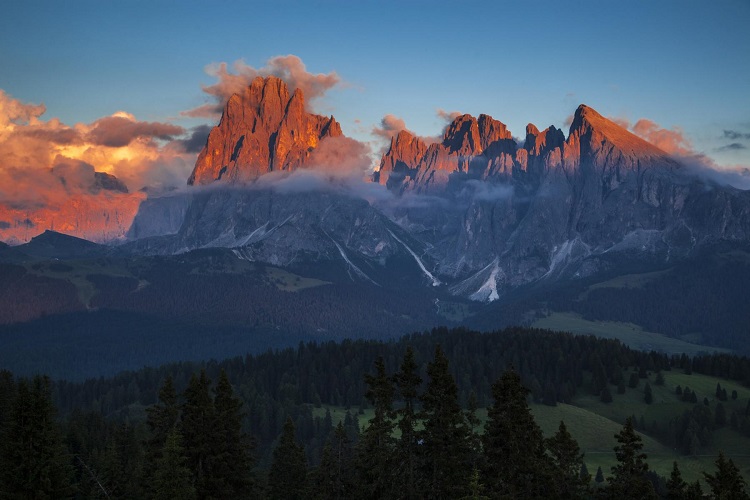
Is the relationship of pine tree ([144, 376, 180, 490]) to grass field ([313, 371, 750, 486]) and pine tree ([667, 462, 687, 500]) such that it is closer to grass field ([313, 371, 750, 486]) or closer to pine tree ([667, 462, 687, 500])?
pine tree ([667, 462, 687, 500])

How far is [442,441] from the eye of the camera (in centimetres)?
5250

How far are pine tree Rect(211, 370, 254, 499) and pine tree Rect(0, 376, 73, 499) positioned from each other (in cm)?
1171

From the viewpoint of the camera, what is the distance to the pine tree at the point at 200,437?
190 feet

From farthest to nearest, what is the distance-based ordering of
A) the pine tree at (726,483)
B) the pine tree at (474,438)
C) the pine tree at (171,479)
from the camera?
the pine tree at (726,483) → the pine tree at (474,438) → the pine tree at (171,479)

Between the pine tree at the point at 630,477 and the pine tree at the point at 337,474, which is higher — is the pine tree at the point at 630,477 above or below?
above

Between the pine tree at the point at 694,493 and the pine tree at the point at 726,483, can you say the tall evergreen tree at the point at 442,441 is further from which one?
the pine tree at the point at 694,493

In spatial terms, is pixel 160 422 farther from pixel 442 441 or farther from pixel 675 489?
pixel 675 489

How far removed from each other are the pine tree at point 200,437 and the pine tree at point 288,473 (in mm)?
20285

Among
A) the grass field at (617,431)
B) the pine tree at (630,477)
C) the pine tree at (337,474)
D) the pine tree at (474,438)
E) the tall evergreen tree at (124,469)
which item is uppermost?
the pine tree at (474,438)

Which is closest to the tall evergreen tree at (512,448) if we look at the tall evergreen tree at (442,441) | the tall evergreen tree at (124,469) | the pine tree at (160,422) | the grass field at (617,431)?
the tall evergreen tree at (442,441)

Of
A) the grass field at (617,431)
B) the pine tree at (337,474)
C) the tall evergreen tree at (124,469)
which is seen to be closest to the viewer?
the pine tree at (337,474)

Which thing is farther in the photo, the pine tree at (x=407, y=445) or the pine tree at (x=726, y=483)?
the pine tree at (x=726, y=483)

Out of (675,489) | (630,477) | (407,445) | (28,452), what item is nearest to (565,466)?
(630,477)

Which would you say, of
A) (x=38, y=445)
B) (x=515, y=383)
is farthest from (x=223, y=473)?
(x=515, y=383)
